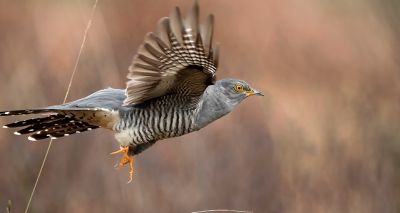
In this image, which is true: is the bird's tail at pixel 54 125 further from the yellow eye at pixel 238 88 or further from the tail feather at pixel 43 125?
the yellow eye at pixel 238 88

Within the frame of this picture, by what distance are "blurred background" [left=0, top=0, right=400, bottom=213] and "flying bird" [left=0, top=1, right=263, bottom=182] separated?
1529mm

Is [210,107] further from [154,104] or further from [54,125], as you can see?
[54,125]

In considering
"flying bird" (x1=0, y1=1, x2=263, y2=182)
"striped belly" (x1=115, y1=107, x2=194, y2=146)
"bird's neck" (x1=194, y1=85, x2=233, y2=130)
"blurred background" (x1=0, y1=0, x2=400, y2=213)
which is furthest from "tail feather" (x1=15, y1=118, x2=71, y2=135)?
"blurred background" (x1=0, y1=0, x2=400, y2=213)

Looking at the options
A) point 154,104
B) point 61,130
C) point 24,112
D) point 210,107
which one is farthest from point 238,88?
point 24,112

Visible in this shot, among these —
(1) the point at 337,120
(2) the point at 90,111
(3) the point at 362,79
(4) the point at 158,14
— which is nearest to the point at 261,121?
(1) the point at 337,120

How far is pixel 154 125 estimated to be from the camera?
13.1 ft

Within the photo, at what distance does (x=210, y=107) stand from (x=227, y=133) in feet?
8.88

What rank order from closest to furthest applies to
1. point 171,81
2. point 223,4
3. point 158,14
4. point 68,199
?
point 171,81 → point 68,199 → point 158,14 → point 223,4

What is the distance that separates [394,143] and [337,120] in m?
0.44

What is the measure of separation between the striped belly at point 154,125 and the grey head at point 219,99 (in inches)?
2.3

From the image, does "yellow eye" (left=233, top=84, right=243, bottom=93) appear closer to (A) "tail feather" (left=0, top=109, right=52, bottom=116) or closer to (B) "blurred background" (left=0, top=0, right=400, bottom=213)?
(A) "tail feather" (left=0, top=109, right=52, bottom=116)

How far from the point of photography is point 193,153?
21.6ft

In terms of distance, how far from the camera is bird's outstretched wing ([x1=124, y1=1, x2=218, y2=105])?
349 cm

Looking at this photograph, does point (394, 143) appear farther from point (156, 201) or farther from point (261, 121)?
point (156, 201)
